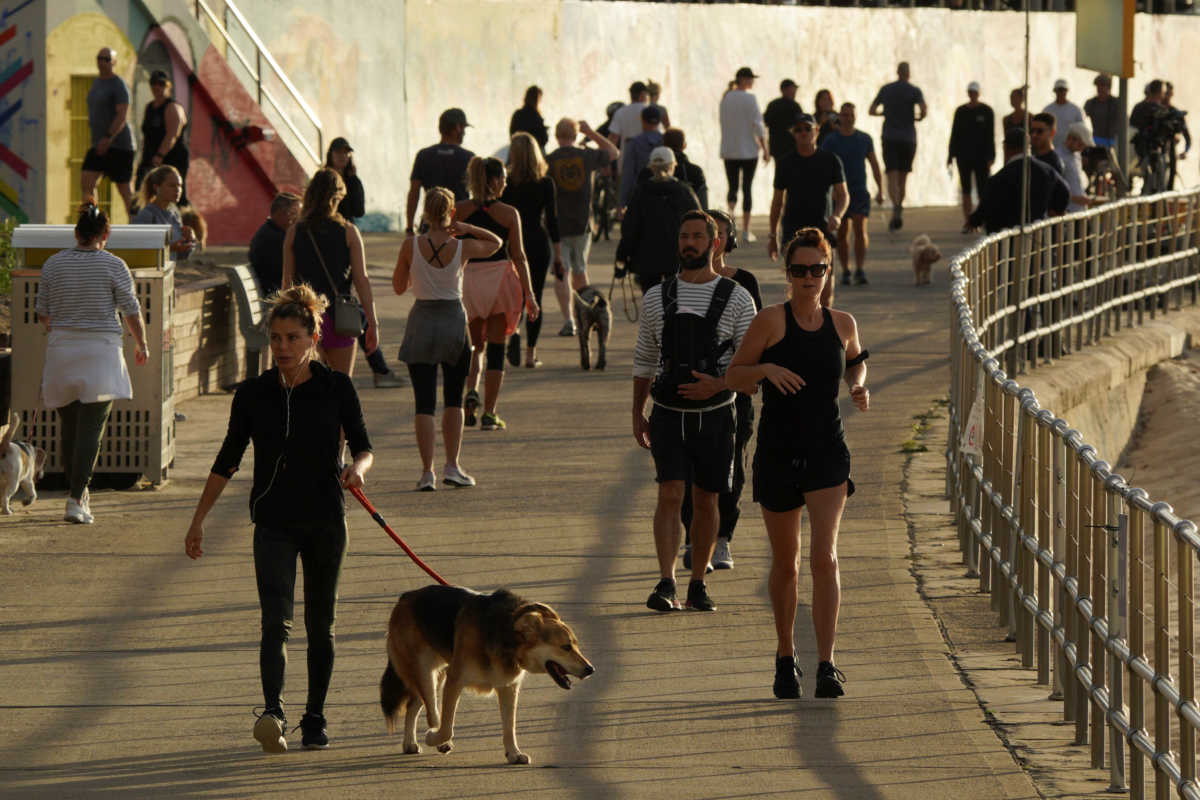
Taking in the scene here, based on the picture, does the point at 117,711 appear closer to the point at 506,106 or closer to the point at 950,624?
the point at 950,624

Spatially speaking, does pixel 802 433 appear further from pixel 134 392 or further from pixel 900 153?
pixel 900 153

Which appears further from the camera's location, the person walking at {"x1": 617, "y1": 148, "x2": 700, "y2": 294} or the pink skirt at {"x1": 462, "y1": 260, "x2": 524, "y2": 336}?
the person walking at {"x1": 617, "y1": 148, "x2": 700, "y2": 294}

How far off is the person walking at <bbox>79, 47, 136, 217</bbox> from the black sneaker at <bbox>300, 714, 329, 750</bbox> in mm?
13702

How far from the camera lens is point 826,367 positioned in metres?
8.05

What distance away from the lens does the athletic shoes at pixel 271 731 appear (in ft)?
23.4

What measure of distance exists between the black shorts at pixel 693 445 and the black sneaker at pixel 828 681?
1368 mm

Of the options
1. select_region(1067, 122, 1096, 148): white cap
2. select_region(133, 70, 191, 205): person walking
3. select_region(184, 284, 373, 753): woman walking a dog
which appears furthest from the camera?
select_region(1067, 122, 1096, 148): white cap

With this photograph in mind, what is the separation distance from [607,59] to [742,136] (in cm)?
539

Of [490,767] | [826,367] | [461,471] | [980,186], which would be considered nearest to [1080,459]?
[826,367]

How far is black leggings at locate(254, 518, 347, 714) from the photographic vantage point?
725 centimetres

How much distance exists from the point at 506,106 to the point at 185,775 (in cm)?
2291

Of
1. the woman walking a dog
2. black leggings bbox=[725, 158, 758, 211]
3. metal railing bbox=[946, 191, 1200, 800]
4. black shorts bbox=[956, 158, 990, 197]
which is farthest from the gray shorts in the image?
black shorts bbox=[956, 158, 990, 197]

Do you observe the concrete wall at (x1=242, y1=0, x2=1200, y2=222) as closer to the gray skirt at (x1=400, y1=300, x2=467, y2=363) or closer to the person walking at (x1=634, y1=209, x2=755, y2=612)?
the gray skirt at (x1=400, y1=300, x2=467, y2=363)

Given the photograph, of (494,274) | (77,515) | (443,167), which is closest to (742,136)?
Answer: (443,167)
